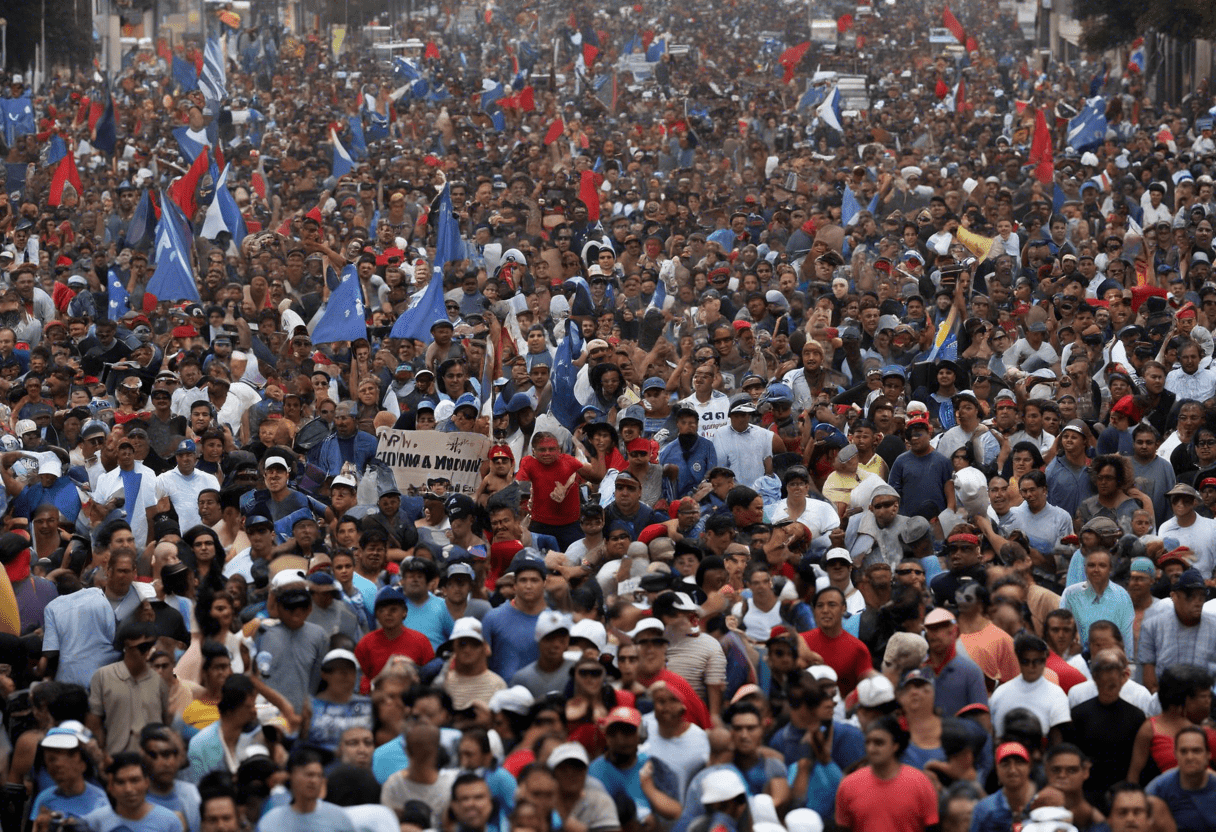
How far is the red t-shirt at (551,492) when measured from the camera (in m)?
12.5

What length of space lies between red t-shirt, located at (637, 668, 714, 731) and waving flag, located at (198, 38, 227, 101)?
23.1 metres

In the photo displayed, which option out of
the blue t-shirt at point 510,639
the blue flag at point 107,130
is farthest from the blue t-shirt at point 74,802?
the blue flag at point 107,130

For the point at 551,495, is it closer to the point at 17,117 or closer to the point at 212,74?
the point at 212,74

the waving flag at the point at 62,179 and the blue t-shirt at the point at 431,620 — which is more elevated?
A: the blue t-shirt at the point at 431,620

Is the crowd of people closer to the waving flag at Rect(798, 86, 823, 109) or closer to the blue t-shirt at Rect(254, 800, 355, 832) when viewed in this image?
the blue t-shirt at Rect(254, 800, 355, 832)

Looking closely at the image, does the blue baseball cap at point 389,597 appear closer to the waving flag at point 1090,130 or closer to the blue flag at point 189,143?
the blue flag at point 189,143

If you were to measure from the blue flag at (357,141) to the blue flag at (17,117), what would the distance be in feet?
14.8

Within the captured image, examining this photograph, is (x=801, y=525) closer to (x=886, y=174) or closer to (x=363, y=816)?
(x=363, y=816)

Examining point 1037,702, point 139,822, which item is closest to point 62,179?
point 139,822

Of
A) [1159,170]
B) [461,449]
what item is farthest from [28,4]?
[461,449]

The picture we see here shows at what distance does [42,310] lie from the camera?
18.1 meters

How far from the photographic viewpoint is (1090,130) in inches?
1099

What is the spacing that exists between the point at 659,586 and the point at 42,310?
9562 millimetres

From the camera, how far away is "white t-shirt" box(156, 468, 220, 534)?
12.6 meters
